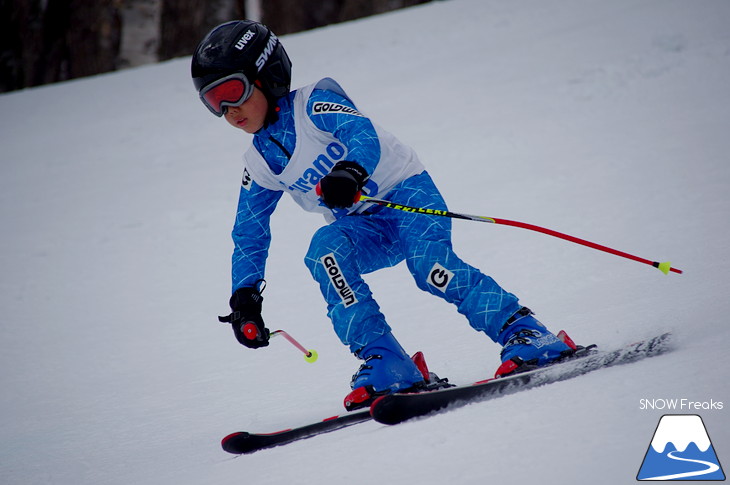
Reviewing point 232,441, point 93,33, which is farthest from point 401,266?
point 93,33

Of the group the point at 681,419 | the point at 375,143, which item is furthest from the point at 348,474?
the point at 375,143

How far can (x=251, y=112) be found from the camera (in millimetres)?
3012

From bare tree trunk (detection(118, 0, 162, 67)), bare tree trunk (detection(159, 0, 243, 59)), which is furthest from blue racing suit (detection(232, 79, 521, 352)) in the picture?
bare tree trunk (detection(118, 0, 162, 67))

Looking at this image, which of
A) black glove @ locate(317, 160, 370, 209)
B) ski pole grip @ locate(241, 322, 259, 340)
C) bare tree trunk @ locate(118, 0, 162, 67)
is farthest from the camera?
→ bare tree trunk @ locate(118, 0, 162, 67)

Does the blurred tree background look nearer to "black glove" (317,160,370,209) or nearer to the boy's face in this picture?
the boy's face

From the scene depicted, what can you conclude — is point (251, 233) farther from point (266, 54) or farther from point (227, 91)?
point (266, 54)

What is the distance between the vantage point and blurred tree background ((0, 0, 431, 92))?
41.2ft

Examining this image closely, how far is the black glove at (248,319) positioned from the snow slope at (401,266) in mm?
437

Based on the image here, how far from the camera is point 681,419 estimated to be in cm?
199

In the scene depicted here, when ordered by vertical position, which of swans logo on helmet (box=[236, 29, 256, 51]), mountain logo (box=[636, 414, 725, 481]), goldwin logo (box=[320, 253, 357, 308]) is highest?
swans logo on helmet (box=[236, 29, 256, 51])

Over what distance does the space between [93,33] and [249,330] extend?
11591 millimetres

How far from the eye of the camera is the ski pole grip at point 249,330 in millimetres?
3045

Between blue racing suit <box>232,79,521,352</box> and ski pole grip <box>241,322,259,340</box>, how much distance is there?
215 mm

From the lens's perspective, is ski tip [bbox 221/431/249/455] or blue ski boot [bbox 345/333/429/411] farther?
blue ski boot [bbox 345/333/429/411]
